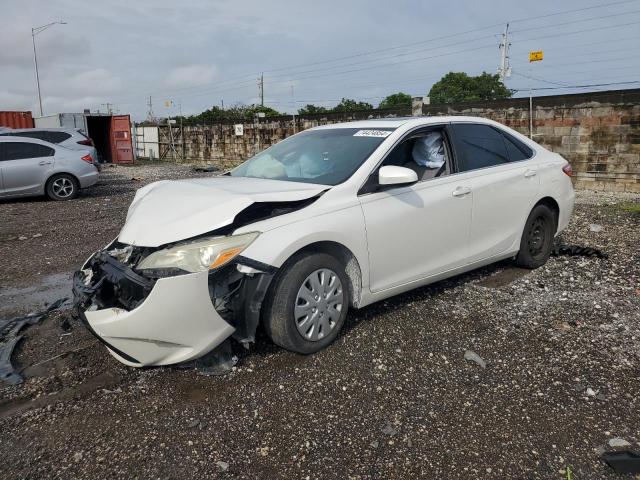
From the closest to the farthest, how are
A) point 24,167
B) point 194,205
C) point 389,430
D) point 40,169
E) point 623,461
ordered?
point 623,461 → point 389,430 → point 194,205 → point 24,167 → point 40,169

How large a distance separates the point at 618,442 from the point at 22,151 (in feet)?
41.4

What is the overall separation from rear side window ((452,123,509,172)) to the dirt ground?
120 centimetres

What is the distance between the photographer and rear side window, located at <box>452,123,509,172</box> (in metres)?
4.59

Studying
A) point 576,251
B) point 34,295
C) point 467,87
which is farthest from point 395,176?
point 467,87

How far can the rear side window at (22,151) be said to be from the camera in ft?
37.7

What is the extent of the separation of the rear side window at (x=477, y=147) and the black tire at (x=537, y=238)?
28.0 inches

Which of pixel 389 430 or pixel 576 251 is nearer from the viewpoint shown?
pixel 389 430

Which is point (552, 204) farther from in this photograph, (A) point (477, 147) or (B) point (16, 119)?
(B) point (16, 119)

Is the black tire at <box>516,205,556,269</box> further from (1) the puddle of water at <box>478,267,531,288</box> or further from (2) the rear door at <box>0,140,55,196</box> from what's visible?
(2) the rear door at <box>0,140,55,196</box>

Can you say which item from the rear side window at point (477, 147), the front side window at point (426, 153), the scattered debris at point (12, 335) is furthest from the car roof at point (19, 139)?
the rear side window at point (477, 147)

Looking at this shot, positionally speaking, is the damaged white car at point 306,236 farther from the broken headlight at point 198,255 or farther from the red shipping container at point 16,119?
the red shipping container at point 16,119

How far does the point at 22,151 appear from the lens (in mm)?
11703

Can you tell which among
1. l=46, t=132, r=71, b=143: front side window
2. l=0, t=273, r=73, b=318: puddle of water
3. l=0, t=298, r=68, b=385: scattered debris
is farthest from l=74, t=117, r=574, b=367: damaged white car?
l=46, t=132, r=71, b=143: front side window

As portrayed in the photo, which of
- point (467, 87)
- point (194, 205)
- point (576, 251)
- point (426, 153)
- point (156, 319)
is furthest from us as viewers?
point (467, 87)
